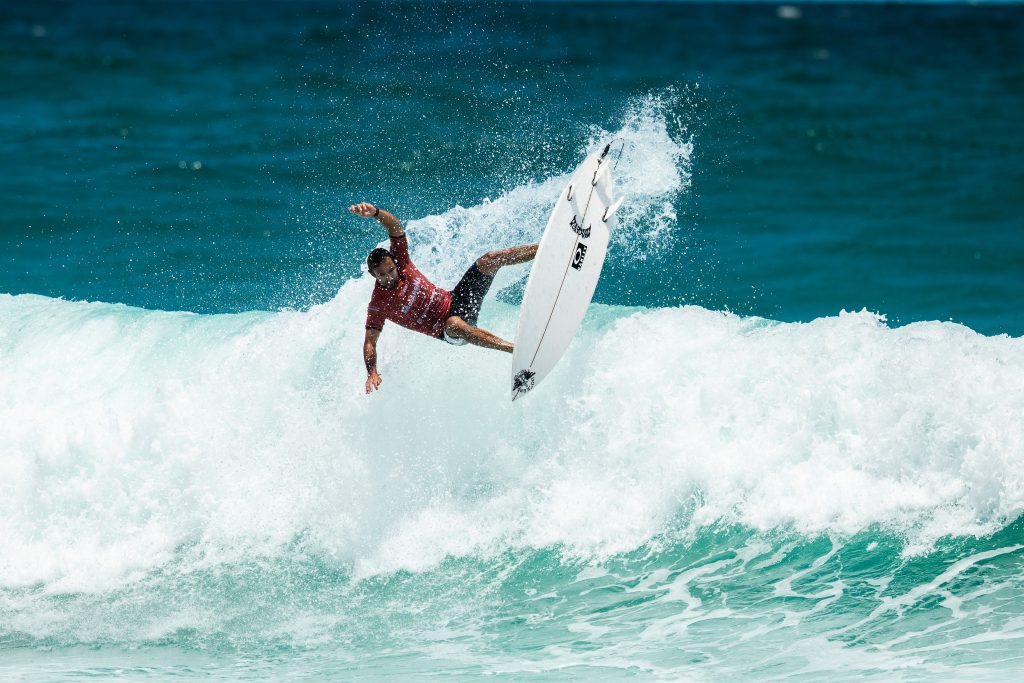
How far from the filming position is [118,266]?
509 inches

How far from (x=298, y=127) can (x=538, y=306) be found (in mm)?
11485

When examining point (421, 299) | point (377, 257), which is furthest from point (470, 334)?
point (377, 257)

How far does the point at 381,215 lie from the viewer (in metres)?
7.21

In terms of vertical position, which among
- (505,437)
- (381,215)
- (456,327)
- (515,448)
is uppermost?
(381,215)

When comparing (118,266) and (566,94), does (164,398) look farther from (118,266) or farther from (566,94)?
(566,94)

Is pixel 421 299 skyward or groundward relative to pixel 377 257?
groundward

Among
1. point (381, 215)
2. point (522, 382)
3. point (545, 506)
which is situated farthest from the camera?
point (545, 506)

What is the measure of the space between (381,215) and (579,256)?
152 centimetres

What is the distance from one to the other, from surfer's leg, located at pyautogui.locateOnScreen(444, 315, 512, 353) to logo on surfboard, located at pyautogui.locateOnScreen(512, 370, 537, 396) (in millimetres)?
197

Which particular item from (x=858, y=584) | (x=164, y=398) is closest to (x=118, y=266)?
(x=164, y=398)

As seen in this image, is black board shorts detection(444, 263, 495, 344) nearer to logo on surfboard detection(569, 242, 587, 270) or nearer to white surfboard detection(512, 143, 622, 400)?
white surfboard detection(512, 143, 622, 400)

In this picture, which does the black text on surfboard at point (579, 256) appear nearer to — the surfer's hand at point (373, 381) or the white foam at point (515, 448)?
the white foam at point (515, 448)

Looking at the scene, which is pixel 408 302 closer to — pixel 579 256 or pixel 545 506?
pixel 579 256

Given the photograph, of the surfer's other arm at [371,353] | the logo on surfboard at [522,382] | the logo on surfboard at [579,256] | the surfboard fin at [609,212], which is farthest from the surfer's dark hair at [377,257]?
Result: the surfboard fin at [609,212]
